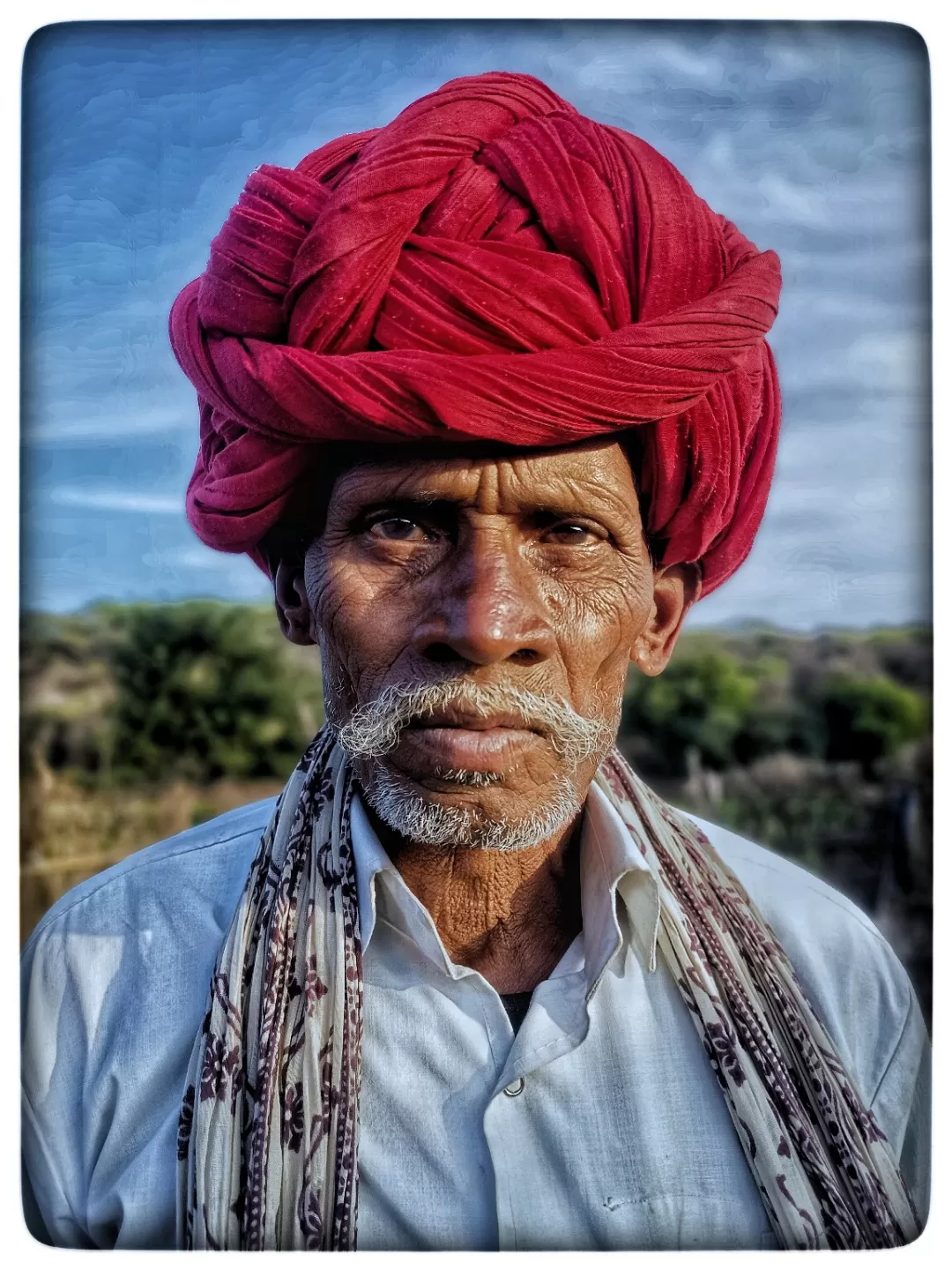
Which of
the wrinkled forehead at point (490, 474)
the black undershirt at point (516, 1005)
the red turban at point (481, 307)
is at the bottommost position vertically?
the black undershirt at point (516, 1005)

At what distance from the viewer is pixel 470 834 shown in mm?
1990

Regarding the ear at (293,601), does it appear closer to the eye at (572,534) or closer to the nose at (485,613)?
the nose at (485,613)

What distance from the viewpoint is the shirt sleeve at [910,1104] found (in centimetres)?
218

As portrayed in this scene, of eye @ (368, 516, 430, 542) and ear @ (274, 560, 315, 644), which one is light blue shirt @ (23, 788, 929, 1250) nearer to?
ear @ (274, 560, 315, 644)

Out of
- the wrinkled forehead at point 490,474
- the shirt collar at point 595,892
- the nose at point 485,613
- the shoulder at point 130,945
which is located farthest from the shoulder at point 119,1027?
the wrinkled forehead at point 490,474

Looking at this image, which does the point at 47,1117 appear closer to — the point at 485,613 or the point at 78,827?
the point at 78,827

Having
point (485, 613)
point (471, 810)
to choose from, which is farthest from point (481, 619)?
point (471, 810)

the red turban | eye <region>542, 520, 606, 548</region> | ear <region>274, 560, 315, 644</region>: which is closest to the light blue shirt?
ear <region>274, 560, 315, 644</region>

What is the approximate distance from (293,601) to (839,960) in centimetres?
128

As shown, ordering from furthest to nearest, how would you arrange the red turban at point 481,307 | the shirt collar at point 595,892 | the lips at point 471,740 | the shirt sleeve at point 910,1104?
1. the shirt sleeve at point 910,1104
2. the shirt collar at point 595,892
3. the lips at point 471,740
4. the red turban at point 481,307

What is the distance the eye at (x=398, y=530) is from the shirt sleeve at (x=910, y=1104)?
1.34 m

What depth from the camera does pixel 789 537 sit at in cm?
220

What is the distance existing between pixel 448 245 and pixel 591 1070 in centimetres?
143

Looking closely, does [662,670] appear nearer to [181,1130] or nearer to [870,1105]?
[870,1105]
